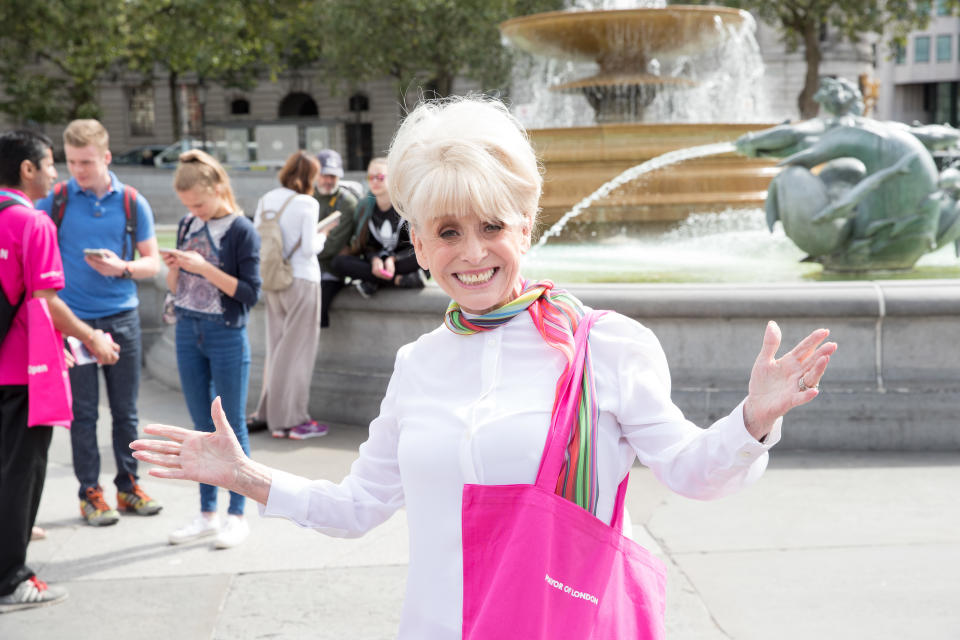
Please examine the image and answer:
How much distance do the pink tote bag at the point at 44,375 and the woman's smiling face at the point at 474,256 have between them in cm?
276

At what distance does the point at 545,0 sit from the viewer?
112ft

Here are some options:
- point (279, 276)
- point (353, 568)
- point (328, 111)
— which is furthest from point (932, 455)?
point (328, 111)

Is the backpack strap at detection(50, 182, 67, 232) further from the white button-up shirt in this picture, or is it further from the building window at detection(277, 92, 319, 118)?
the building window at detection(277, 92, 319, 118)

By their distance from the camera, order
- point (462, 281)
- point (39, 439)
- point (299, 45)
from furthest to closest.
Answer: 1. point (299, 45)
2. point (39, 439)
3. point (462, 281)

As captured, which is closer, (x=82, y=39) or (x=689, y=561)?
(x=689, y=561)

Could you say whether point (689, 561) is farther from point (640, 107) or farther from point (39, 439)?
point (640, 107)

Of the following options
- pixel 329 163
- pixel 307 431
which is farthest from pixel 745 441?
pixel 329 163

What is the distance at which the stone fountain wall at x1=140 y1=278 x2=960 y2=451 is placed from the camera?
5941mm

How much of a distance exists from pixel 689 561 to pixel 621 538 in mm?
2737

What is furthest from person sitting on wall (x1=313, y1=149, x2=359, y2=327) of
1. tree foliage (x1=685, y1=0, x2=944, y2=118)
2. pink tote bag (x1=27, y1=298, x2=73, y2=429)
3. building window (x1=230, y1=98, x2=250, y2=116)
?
building window (x1=230, y1=98, x2=250, y2=116)

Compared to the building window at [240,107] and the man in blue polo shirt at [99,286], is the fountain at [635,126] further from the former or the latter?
the building window at [240,107]

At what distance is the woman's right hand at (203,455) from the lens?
85.9 inches

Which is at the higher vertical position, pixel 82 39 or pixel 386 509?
pixel 82 39

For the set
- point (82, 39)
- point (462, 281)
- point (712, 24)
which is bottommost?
point (462, 281)
